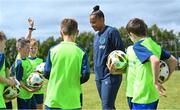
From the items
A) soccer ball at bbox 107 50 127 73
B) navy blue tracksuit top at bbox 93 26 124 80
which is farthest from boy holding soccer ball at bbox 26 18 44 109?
soccer ball at bbox 107 50 127 73

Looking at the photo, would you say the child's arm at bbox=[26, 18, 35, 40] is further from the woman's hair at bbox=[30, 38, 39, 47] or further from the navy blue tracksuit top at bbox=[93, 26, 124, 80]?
the navy blue tracksuit top at bbox=[93, 26, 124, 80]

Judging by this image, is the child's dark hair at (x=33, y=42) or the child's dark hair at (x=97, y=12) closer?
the child's dark hair at (x=97, y=12)

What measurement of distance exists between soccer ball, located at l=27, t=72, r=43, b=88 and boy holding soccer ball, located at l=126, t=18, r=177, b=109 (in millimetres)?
2443

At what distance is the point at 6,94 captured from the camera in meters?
8.12

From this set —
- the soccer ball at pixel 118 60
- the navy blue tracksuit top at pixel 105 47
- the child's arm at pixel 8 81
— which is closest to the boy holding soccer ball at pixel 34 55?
the navy blue tracksuit top at pixel 105 47

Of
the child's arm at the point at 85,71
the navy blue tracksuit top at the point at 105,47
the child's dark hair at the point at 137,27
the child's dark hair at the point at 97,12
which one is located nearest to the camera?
the child's arm at the point at 85,71

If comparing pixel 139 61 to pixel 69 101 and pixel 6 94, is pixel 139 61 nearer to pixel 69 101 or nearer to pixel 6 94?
pixel 69 101

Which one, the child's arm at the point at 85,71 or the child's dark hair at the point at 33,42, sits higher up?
the child's dark hair at the point at 33,42

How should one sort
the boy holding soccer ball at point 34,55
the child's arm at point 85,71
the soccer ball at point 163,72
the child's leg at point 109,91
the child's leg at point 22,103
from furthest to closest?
the boy holding soccer ball at point 34,55
the child's leg at point 22,103
the child's leg at point 109,91
the soccer ball at point 163,72
the child's arm at point 85,71

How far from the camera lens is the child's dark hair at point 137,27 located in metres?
7.14

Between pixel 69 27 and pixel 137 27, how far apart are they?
106cm

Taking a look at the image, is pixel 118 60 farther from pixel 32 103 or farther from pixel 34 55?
pixel 34 55

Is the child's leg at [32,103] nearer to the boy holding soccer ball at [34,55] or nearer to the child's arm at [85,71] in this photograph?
the boy holding soccer ball at [34,55]

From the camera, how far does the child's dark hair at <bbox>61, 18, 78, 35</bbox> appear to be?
7.00 meters
